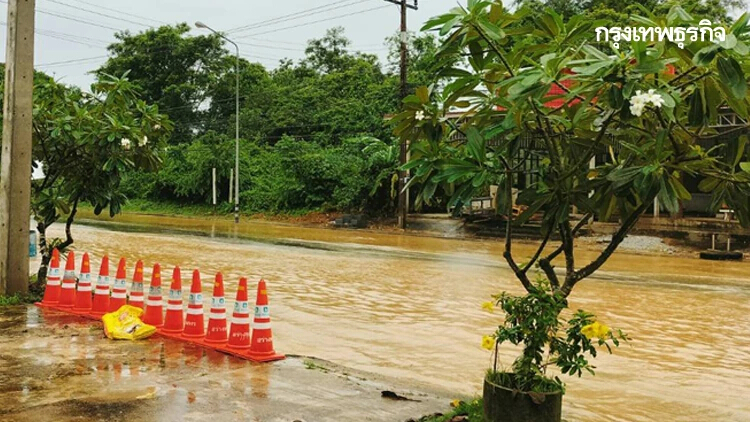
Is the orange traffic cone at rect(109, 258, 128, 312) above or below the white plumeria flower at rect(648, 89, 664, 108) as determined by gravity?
below

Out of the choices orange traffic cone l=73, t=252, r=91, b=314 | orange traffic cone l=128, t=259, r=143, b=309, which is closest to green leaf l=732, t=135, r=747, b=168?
orange traffic cone l=128, t=259, r=143, b=309

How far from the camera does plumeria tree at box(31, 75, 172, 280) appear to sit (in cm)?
945

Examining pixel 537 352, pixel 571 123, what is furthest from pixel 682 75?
pixel 537 352

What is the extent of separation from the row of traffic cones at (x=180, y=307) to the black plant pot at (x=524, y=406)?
9.52 feet

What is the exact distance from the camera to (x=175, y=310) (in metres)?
7.48

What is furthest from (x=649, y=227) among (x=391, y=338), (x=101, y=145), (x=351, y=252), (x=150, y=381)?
(x=150, y=381)

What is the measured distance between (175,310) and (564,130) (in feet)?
15.7

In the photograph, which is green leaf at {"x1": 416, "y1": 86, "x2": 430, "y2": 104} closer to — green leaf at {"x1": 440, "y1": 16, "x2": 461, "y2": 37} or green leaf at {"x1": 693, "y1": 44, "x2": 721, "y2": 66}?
green leaf at {"x1": 440, "y1": 16, "x2": 461, "y2": 37}

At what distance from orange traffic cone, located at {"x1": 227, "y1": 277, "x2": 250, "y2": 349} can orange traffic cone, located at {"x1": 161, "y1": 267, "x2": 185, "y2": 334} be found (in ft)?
3.13

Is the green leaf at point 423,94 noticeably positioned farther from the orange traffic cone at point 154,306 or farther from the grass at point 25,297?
the grass at point 25,297

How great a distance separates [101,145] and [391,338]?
15.1 feet

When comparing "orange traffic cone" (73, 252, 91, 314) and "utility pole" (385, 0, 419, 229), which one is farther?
"utility pole" (385, 0, 419, 229)

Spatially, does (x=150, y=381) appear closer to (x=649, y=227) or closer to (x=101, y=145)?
(x=101, y=145)

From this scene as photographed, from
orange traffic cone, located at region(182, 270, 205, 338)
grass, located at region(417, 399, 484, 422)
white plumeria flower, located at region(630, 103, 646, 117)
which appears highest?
white plumeria flower, located at region(630, 103, 646, 117)
